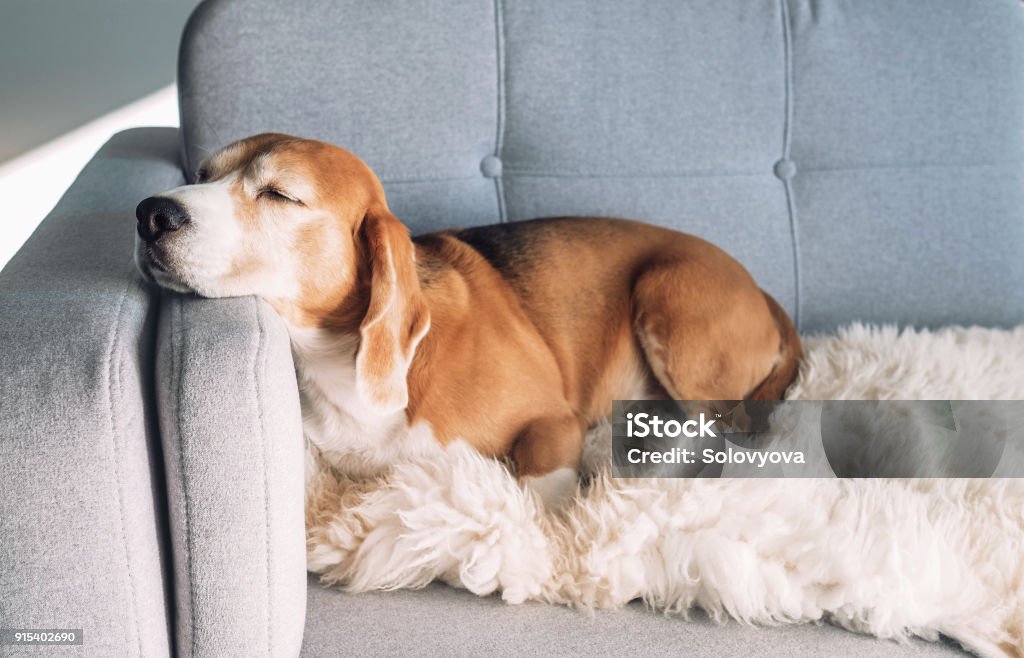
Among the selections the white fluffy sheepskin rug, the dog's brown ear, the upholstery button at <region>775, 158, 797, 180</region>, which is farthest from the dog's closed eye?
the upholstery button at <region>775, 158, 797, 180</region>

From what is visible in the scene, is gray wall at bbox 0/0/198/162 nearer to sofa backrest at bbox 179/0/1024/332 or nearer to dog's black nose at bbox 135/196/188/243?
sofa backrest at bbox 179/0/1024/332

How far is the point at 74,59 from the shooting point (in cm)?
323

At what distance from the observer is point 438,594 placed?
1.25 m

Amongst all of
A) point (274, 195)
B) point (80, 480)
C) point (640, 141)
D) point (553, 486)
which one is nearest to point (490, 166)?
point (640, 141)

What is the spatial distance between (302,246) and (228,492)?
1.63 feet

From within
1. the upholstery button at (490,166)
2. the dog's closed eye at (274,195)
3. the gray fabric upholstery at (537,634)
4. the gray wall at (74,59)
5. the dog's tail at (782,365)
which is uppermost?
the gray wall at (74,59)

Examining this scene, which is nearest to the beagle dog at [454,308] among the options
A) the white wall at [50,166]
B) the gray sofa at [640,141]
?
the gray sofa at [640,141]

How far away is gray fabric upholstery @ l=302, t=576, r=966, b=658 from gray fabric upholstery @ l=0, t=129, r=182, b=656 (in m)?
0.24

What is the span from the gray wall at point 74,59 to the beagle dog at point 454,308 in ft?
6.59

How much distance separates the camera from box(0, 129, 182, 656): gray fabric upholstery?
95 centimetres

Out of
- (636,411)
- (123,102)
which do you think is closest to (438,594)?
(636,411)

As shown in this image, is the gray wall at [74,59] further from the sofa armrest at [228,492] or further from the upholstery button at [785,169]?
the sofa armrest at [228,492]

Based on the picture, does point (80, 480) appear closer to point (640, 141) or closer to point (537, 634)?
point (537, 634)

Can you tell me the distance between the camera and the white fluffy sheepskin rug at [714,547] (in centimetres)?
119
